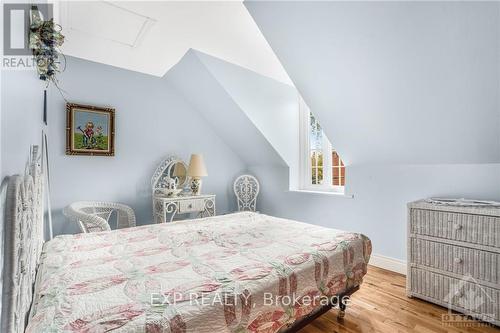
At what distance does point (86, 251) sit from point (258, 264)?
1.07m

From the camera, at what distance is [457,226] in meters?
2.10

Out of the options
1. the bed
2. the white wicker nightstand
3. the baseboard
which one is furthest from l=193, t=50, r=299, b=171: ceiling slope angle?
the bed

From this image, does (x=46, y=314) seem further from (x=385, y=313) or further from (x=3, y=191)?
(x=385, y=313)

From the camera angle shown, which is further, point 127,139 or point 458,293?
point 127,139

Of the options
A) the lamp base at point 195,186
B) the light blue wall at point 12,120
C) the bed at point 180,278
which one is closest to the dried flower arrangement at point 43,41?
the light blue wall at point 12,120

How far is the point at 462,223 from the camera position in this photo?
6.82 ft

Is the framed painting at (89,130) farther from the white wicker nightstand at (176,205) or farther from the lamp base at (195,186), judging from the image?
the lamp base at (195,186)

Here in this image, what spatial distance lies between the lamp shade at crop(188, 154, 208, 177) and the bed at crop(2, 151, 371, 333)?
61.3 inches

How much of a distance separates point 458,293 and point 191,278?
2.19 meters

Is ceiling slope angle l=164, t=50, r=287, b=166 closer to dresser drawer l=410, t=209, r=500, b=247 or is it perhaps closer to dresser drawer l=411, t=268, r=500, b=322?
dresser drawer l=410, t=209, r=500, b=247

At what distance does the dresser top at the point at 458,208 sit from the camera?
6.41 ft

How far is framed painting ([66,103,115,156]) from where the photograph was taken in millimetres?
2971

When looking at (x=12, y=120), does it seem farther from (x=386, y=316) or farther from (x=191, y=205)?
(x=191, y=205)

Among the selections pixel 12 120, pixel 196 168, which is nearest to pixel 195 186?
pixel 196 168
